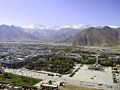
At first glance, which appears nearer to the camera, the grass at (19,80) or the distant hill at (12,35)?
the grass at (19,80)

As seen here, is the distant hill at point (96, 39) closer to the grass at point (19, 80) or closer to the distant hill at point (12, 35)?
the distant hill at point (12, 35)

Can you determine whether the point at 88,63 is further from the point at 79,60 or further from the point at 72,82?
the point at 72,82

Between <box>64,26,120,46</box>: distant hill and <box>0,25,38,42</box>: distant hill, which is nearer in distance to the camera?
<box>64,26,120,46</box>: distant hill

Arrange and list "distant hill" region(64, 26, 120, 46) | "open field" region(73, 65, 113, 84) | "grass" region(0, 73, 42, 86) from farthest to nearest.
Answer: "distant hill" region(64, 26, 120, 46) < "open field" region(73, 65, 113, 84) < "grass" region(0, 73, 42, 86)

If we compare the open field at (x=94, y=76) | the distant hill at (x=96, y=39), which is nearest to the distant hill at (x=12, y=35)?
the distant hill at (x=96, y=39)

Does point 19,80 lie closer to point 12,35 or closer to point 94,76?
point 94,76

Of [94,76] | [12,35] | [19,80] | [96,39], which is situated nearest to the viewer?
[19,80]

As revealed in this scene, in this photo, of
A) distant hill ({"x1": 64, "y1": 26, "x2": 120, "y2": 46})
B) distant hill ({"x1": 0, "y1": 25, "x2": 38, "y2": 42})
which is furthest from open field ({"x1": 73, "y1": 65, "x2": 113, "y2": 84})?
distant hill ({"x1": 0, "y1": 25, "x2": 38, "y2": 42})

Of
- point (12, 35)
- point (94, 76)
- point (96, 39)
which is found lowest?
point (94, 76)

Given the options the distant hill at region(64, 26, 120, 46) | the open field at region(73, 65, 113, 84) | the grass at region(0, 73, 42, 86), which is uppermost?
the distant hill at region(64, 26, 120, 46)

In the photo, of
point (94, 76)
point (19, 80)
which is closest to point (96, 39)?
point (94, 76)

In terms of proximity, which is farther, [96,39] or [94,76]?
[96,39]

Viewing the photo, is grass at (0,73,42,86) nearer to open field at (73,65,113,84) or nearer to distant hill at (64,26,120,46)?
open field at (73,65,113,84)
